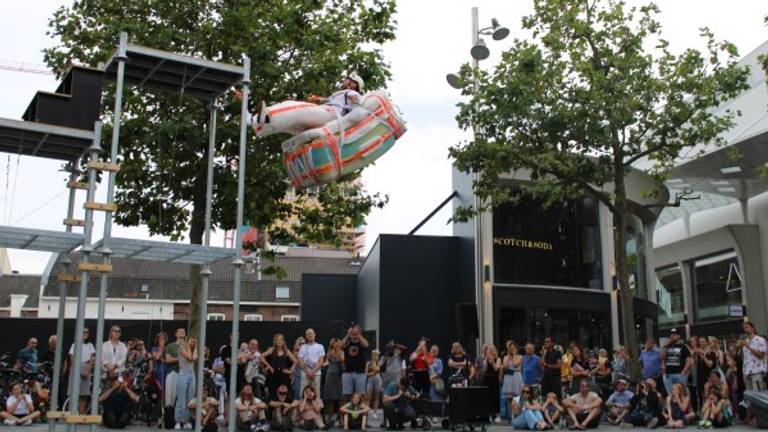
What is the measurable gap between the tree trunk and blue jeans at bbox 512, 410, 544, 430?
290 cm

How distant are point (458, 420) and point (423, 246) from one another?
14029 mm

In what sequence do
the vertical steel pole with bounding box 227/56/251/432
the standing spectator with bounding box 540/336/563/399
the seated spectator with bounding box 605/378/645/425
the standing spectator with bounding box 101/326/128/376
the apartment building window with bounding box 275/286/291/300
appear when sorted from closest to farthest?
the vertical steel pole with bounding box 227/56/251/432 < the standing spectator with bounding box 101/326/128/376 < the seated spectator with bounding box 605/378/645/425 < the standing spectator with bounding box 540/336/563/399 < the apartment building window with bounding box 275/286/291/300

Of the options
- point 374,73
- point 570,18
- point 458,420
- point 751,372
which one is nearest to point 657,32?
point 570,18

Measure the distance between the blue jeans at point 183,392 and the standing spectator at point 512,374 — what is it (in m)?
6.51

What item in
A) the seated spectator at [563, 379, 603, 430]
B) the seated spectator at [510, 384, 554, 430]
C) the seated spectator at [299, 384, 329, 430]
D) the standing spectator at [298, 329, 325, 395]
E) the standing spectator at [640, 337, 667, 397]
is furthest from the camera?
the standing spectator at [640, 337, 667, 397]

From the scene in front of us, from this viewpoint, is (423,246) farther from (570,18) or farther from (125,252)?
(125,252)

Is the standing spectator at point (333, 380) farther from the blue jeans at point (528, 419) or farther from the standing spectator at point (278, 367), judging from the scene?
the blue jeans at point (528, 419)

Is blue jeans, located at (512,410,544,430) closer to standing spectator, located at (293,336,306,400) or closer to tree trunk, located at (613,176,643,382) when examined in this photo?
tree trunk, located at (613,176,643,382)

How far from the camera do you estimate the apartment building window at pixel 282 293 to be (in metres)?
61.2

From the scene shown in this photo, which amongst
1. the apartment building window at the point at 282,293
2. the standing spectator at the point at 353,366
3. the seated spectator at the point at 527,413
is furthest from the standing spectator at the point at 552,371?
the apartment building window at the point at 282,293

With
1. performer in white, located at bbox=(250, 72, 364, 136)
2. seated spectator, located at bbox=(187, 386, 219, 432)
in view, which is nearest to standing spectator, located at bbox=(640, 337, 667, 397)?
seated spectator, located at bbox=(187, 386, 219, 432)

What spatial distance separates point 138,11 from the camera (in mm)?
17453

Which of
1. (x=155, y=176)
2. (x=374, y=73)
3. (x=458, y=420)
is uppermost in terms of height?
(x=374, y=73)

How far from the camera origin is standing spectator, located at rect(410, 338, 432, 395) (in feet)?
53.0
